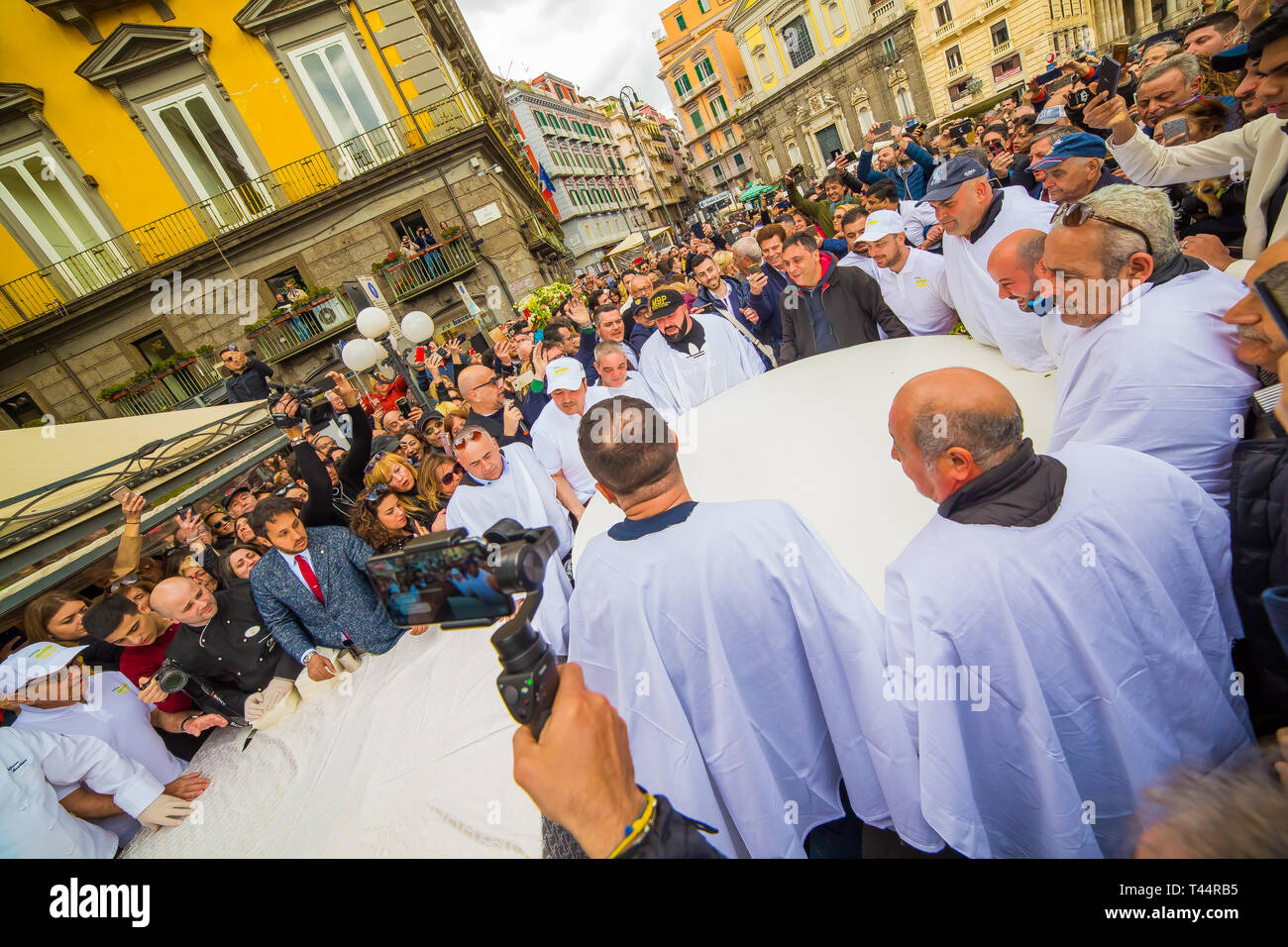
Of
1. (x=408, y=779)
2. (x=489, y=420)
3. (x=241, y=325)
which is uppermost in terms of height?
(x=241, y=325)

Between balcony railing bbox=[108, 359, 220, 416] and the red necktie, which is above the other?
balcony railing bbox=[108, 359, 220, 416]

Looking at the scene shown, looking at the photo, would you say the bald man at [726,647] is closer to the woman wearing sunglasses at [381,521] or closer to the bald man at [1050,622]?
the bald man at [1050,622]

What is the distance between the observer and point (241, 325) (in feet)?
41.3

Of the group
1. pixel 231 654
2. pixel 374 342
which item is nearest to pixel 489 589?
pixel 231 654

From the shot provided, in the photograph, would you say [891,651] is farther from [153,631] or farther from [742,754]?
[153,631]

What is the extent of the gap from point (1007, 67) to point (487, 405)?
38780 millimetres

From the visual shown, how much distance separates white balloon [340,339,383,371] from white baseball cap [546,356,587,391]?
119 inches

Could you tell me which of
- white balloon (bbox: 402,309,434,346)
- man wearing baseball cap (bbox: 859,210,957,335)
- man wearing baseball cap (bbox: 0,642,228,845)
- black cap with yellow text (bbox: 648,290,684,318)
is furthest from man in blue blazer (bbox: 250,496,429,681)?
man wearing baseball cap (bbox: 859,210,957,335)

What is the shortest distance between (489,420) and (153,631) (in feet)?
8.88

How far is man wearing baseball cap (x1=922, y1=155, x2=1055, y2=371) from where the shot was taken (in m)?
2.94

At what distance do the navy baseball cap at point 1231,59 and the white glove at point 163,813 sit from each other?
6768 mm

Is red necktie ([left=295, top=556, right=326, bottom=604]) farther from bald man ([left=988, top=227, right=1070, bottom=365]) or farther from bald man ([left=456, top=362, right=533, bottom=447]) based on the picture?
bald man ([left=988, top=227, right=1070, bottom=365])
